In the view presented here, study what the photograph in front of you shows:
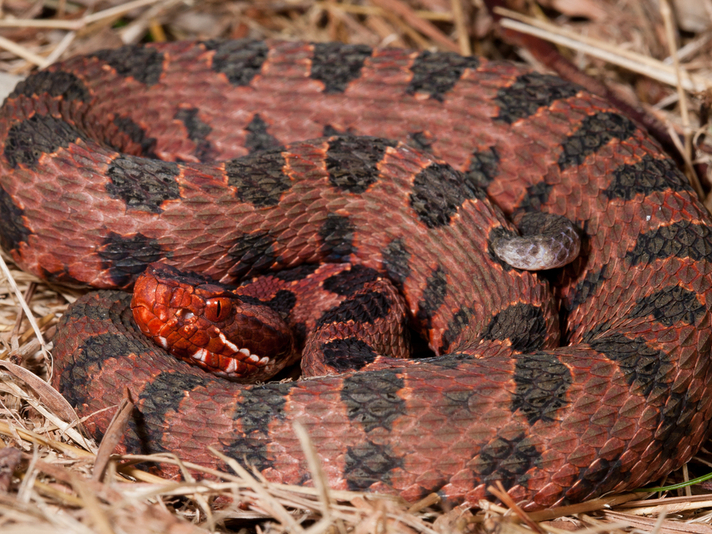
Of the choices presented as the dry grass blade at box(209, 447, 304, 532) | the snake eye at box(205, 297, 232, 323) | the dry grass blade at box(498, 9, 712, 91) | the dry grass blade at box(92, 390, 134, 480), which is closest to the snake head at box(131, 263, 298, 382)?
the snake eye at box(205, 297, 232, 323)

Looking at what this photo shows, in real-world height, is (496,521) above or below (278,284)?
below

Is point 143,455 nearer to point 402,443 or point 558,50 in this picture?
point 402,443

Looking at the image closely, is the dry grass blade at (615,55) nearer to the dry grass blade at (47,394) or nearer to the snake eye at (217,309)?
the snake eye at (217,309)

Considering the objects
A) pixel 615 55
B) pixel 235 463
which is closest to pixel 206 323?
pixel 235 463

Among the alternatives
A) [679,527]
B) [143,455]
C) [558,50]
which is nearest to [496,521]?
[679,527]

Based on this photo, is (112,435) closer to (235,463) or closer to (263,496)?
(235,463)

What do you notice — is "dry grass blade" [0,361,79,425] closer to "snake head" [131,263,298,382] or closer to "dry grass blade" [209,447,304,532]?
"snake head" [131,263,298,382]

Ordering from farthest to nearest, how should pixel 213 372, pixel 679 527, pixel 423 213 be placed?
pixel 423 213 < pixel 213 372 < pixel 679 527
